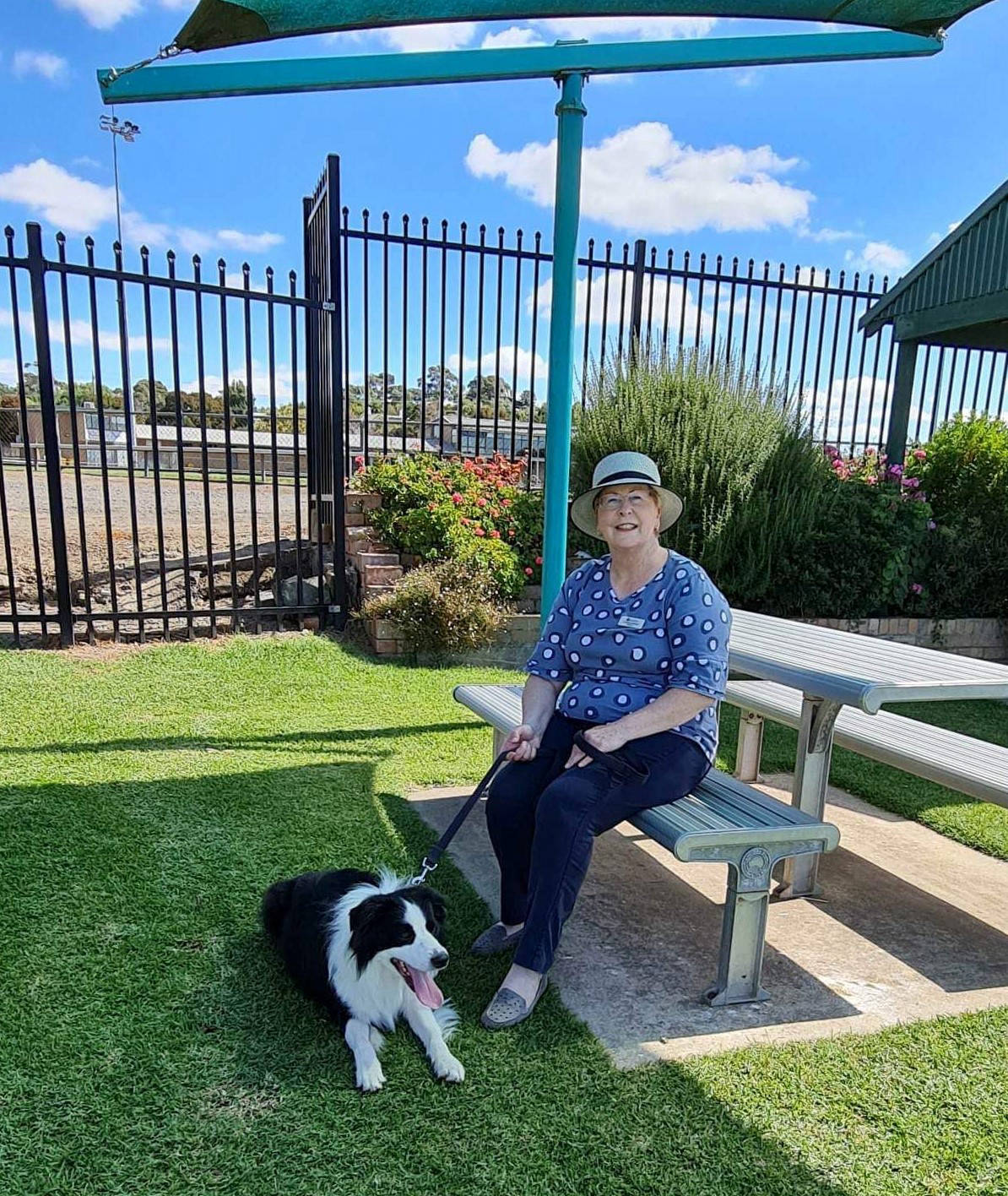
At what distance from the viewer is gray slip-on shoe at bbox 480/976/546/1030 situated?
218cm

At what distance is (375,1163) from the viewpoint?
68.1 inches

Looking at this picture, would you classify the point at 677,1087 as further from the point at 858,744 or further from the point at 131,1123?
the point at 858,744

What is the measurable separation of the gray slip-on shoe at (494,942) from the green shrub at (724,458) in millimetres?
4548

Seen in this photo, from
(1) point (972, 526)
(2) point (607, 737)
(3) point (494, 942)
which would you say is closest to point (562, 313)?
(2) point (607, 737)

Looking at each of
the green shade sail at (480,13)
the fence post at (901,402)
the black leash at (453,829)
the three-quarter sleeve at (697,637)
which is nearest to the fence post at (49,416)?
the green shade sail at (480,13)

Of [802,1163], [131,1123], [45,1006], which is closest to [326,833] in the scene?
[45,1006]

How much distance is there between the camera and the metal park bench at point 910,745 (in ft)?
8.66

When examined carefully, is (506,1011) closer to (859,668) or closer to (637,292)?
(859,668)

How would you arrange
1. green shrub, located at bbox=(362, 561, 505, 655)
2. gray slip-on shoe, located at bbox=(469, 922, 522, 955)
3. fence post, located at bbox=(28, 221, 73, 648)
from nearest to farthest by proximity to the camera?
1. gray slip-on shoe, located at bbox=(469, 922, 522, 955)
2. fence post, located at bbox=(28, 221, 73, 648)
3. green shrub, located at bbox=(362, 561, 505, 655)

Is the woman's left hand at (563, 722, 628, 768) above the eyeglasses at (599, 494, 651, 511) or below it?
below

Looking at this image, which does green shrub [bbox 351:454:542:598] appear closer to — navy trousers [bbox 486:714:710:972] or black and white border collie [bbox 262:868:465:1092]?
navy trousers [bbox 486:714:710:972]

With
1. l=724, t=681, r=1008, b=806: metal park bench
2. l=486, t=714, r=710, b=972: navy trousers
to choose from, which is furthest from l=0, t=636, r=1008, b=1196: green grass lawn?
l=724, t=681, r=1008, b=806: metal park bench

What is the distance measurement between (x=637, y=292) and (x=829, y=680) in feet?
20.6

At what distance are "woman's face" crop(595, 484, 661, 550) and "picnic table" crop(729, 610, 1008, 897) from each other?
0.65m
